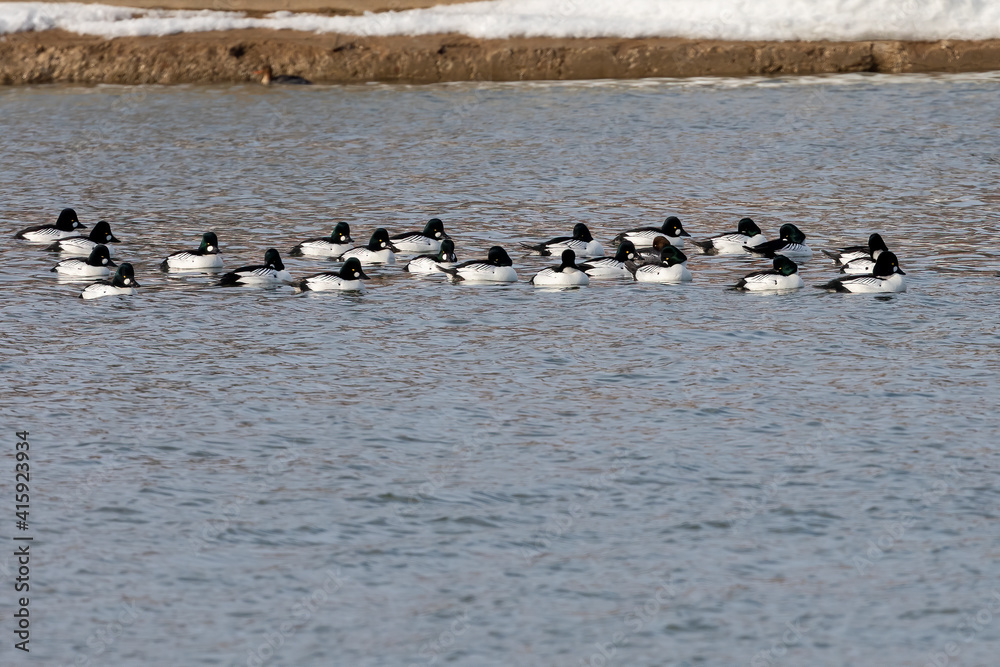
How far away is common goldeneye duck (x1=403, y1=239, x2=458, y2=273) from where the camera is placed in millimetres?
22656

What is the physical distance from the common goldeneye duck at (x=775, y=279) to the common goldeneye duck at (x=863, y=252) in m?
1.27

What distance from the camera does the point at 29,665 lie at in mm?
10844

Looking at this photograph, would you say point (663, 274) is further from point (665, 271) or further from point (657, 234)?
point (657, 234)

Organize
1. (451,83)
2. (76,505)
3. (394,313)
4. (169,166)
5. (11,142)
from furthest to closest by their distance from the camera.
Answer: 1. (451,83)
2. (11,142)
3. (169,166)
4. (394,313)
5. (76,505)

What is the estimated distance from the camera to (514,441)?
15.2 m

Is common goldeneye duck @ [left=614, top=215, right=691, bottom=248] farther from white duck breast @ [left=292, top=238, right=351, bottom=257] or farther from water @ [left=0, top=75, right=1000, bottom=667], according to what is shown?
white duck breast @ [left=292, top=238, right=351, bottom=257]

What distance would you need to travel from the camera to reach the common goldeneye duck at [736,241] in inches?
948

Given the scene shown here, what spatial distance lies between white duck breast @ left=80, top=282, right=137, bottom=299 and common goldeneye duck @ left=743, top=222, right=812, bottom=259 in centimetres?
963

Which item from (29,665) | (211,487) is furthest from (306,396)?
(29,665)

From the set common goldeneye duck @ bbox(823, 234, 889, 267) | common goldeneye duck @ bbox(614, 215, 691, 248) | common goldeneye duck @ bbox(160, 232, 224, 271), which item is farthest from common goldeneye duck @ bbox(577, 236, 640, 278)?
common goldeneye duck @ bbox(160, 232, 224, 271)

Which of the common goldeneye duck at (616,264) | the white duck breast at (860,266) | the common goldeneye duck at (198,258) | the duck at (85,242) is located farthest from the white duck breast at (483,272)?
the duck at (85,242)

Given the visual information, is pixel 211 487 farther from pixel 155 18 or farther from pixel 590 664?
pixel 155 18

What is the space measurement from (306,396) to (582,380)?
3175 mm

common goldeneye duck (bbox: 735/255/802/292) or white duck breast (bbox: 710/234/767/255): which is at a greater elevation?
white duck breast (bbox: 710/234/767/255)
